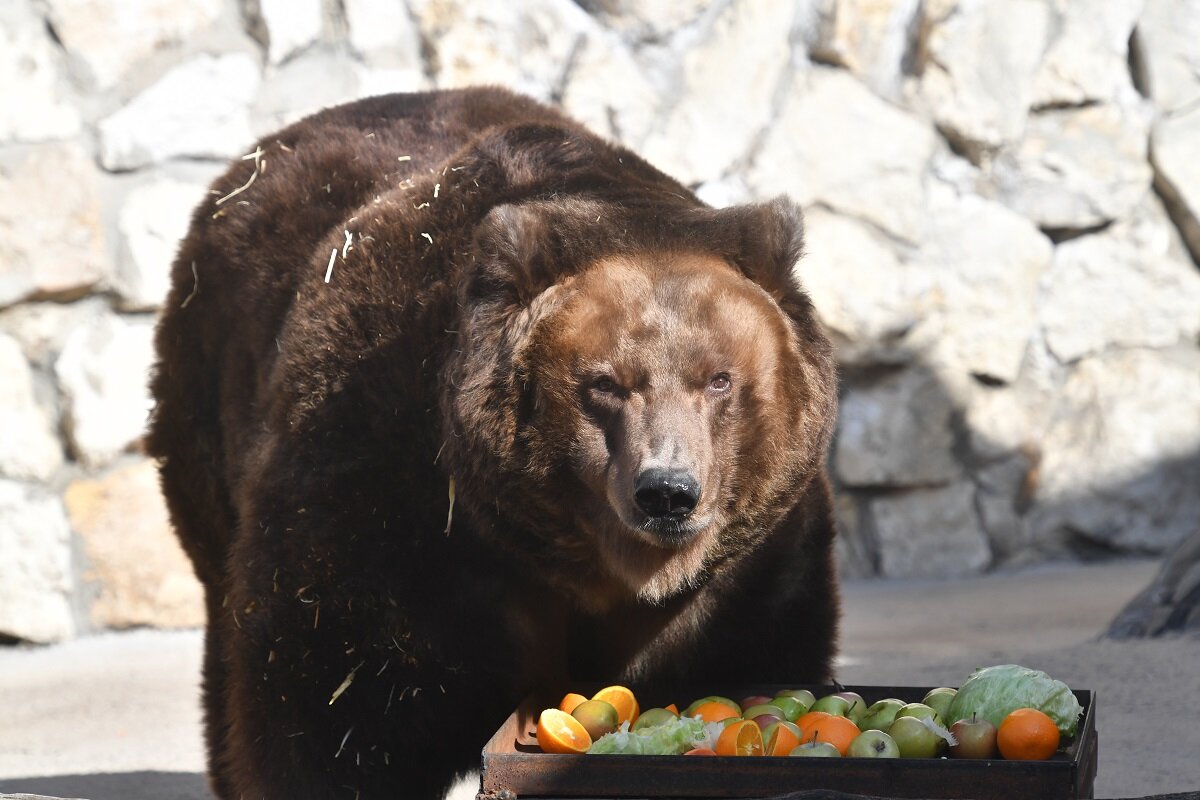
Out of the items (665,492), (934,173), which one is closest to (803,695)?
(665,492)

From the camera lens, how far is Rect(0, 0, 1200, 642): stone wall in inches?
265

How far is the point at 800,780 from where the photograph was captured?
2557 millimetres

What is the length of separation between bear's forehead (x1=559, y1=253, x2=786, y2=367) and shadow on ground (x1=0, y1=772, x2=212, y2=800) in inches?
93.4

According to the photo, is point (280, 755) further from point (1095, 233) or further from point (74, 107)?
point (1095, 233)

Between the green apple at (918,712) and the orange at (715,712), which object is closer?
the green apple at (918,712)

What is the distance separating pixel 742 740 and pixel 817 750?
138 mm

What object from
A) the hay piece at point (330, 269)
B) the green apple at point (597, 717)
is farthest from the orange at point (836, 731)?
the hay piece at point (330, 269)

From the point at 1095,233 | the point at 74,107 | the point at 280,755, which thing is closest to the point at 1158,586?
the point at 1095,233

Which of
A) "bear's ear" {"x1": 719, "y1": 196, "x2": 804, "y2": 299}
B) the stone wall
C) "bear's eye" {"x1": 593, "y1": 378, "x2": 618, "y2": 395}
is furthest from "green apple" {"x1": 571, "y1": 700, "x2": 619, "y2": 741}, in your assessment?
the stone wall

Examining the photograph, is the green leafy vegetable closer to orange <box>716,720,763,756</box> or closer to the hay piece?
orange <box>716,720,763,756</box>

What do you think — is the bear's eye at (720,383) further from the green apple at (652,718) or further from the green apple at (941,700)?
the green apple at (941,700)

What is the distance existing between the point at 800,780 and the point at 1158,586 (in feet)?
11.2

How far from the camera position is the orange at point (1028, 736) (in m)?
2.69

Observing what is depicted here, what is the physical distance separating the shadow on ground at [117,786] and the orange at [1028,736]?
276cm
